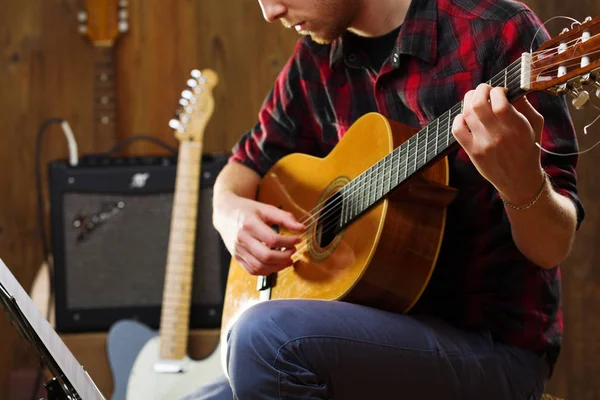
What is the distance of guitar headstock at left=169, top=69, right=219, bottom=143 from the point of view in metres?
2.54

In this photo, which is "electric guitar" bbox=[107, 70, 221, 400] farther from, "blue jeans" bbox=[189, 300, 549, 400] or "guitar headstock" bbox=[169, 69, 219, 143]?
"blue jeans" bbox=[189, 300, 549, 400]

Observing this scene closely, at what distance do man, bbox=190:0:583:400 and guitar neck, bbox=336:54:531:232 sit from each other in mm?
36

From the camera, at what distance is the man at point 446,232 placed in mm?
1212

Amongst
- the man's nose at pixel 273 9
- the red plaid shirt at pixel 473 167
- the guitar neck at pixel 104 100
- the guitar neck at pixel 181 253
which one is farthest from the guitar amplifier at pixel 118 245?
the red plaid shirt at pixel 473 167

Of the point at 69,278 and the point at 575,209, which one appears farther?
the point at 69,278

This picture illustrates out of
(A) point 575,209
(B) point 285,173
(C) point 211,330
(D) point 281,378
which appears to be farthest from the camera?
(C) point 211,330

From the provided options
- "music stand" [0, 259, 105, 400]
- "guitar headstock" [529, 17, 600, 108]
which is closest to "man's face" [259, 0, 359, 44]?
"guitar headstock" [529, 17, 600, 108]

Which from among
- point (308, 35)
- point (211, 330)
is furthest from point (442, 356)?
point (211, 330)

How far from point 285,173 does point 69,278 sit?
1061 millimetres

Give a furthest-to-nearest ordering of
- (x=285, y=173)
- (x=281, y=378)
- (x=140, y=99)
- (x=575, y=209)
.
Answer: (x=140, y=99), (x=285, y=173), (x=575, y=209), (x=281, y=378)

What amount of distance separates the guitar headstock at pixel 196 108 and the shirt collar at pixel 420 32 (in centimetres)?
113

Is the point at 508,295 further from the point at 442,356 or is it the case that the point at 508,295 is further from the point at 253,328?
the point at 253,328

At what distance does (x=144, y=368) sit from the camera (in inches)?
94.3

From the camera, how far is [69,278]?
2529 millimetres
